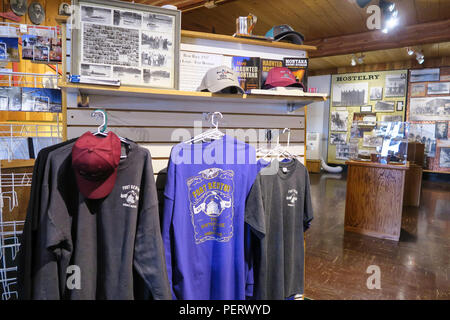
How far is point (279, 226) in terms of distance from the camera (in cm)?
166

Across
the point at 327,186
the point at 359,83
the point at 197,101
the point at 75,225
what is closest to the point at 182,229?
the point at 75,225

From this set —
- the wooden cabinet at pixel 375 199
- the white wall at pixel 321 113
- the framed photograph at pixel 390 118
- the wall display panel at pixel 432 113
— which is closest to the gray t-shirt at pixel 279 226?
the wooden cabinet at pixel 375 199

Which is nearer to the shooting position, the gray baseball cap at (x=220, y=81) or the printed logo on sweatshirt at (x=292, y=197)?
the gray baseball cap at (x=220, y=81)

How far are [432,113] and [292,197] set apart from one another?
804 cm

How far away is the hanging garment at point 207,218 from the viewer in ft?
4.63

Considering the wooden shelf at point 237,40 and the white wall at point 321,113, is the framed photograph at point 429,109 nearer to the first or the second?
the white wall at point 321,113

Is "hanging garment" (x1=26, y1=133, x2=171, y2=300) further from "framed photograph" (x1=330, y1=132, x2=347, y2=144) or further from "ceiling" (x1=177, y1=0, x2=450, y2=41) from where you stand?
"framed photograph" (x1=330, y1=132, x2=347, y2=144)

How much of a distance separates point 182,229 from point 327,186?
607cm

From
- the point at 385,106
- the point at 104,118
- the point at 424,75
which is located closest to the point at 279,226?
the point at 104,118

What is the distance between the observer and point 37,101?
159 centimetres

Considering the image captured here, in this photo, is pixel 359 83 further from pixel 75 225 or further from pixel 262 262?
pixel 75 225

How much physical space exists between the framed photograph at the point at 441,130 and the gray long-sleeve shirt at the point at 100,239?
8.74m

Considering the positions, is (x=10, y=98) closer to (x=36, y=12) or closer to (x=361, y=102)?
(x=36, y=12)

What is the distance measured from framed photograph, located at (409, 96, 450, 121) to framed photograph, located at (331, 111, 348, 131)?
169 centimetres
